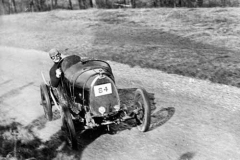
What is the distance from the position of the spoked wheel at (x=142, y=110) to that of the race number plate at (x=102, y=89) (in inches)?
31.5

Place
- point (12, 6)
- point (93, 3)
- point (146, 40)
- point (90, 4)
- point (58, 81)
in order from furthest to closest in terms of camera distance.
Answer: point (12, 6) < point (90, 4) < point (93, 3) < point (146, 40) < point (58, 81)

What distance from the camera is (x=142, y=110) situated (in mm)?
7199

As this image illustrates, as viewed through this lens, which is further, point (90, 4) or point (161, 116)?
point (90, 4)

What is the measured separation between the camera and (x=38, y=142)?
24.1ft

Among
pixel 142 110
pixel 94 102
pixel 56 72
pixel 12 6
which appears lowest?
pixel 142 110

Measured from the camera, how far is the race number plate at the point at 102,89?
6776 mm

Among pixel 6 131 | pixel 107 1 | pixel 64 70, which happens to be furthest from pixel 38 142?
pixel 107 1

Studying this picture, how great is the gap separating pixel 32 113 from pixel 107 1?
20777 millimetres

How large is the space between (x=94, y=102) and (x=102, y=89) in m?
0.35

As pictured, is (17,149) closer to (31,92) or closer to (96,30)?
(31,92)

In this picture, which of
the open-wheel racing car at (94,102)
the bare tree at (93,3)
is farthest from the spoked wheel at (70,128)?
the bare tree at (93,3)

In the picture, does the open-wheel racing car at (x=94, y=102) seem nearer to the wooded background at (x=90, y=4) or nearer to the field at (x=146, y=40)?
the field at (x=146, y=40)

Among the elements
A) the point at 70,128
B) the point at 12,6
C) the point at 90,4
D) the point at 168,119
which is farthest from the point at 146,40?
the point at 12,6

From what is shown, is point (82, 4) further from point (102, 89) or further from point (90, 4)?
point (102, 89)
